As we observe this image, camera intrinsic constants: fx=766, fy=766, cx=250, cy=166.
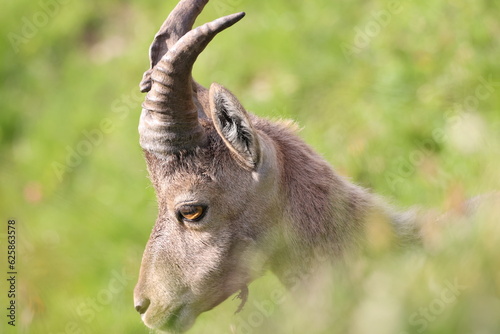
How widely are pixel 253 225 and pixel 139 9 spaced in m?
9.90

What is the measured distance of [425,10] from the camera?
35.1ft

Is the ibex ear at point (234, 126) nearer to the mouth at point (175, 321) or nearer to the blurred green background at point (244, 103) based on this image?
the blurred green background at point (244, 103)

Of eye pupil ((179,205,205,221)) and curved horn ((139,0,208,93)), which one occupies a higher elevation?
curved horn ((139,0,208,93))

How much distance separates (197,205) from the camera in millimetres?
5906

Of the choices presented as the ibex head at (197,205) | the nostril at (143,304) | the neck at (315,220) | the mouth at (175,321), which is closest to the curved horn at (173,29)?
the ibex head at (197,205)

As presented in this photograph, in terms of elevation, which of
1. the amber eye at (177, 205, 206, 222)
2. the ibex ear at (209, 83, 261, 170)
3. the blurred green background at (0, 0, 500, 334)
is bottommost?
the blurred green background at (0, 0, 500, 334)

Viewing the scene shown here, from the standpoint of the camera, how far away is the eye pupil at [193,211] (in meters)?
5.91

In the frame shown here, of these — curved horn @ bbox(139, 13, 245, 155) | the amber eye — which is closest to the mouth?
the amber eye

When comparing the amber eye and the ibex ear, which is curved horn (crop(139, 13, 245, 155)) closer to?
the ibex ear

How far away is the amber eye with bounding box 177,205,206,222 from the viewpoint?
233 inches

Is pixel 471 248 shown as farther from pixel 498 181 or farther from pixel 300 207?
pixel 300 207

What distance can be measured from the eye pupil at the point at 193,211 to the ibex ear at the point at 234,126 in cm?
49

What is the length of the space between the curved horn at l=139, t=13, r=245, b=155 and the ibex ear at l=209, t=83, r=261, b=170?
0.96 ft

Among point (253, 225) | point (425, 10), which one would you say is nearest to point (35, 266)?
point (253, 225)
